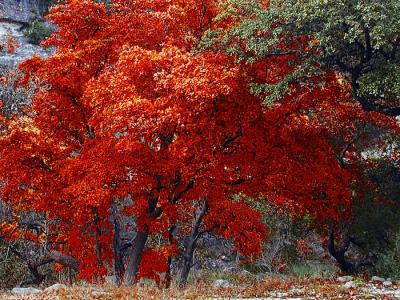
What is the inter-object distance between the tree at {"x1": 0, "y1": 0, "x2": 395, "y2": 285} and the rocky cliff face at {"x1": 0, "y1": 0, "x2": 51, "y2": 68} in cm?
3481

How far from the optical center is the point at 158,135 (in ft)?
57.0

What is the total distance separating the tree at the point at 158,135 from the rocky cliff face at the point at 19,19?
34808mm

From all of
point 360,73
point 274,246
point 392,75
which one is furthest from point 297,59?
point 274,246

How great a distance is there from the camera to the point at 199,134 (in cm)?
1719

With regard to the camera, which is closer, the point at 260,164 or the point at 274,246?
the point at 260,164

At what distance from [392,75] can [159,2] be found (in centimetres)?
1056

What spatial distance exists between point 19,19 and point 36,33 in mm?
4269

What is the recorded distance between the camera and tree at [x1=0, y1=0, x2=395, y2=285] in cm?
1603

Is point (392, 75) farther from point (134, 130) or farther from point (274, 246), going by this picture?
point (274, 246)

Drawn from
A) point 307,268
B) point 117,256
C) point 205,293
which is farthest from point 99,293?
point 307,268

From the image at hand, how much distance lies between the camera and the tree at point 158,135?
52.6 ft

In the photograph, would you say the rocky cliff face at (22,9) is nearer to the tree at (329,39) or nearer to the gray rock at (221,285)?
the tree at (329,39)

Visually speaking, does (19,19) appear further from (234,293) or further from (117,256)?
(234,293)

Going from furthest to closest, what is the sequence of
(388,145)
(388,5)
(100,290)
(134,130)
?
(388,145)
(134,130)
(388,5)
(100,290)
